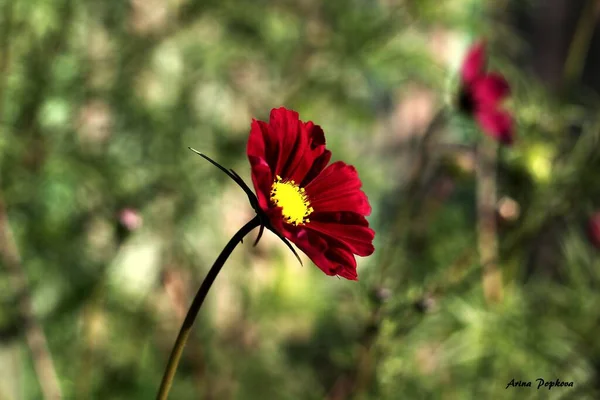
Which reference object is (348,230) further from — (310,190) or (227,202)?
(227,202)

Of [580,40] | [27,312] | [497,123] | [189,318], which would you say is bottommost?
[189,318]

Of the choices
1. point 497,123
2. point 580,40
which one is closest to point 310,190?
point 497,123

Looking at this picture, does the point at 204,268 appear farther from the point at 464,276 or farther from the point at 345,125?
the point at 464,276

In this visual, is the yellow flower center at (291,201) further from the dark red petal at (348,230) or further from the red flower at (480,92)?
the red flower at (480,92)

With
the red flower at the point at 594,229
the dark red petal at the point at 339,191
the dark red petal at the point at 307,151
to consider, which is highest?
the red flower at the point at 594,229

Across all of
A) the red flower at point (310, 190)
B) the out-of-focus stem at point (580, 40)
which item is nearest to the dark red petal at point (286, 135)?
the red flower at point (310, 190)

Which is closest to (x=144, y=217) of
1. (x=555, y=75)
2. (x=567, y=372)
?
(x=567, y=372)
